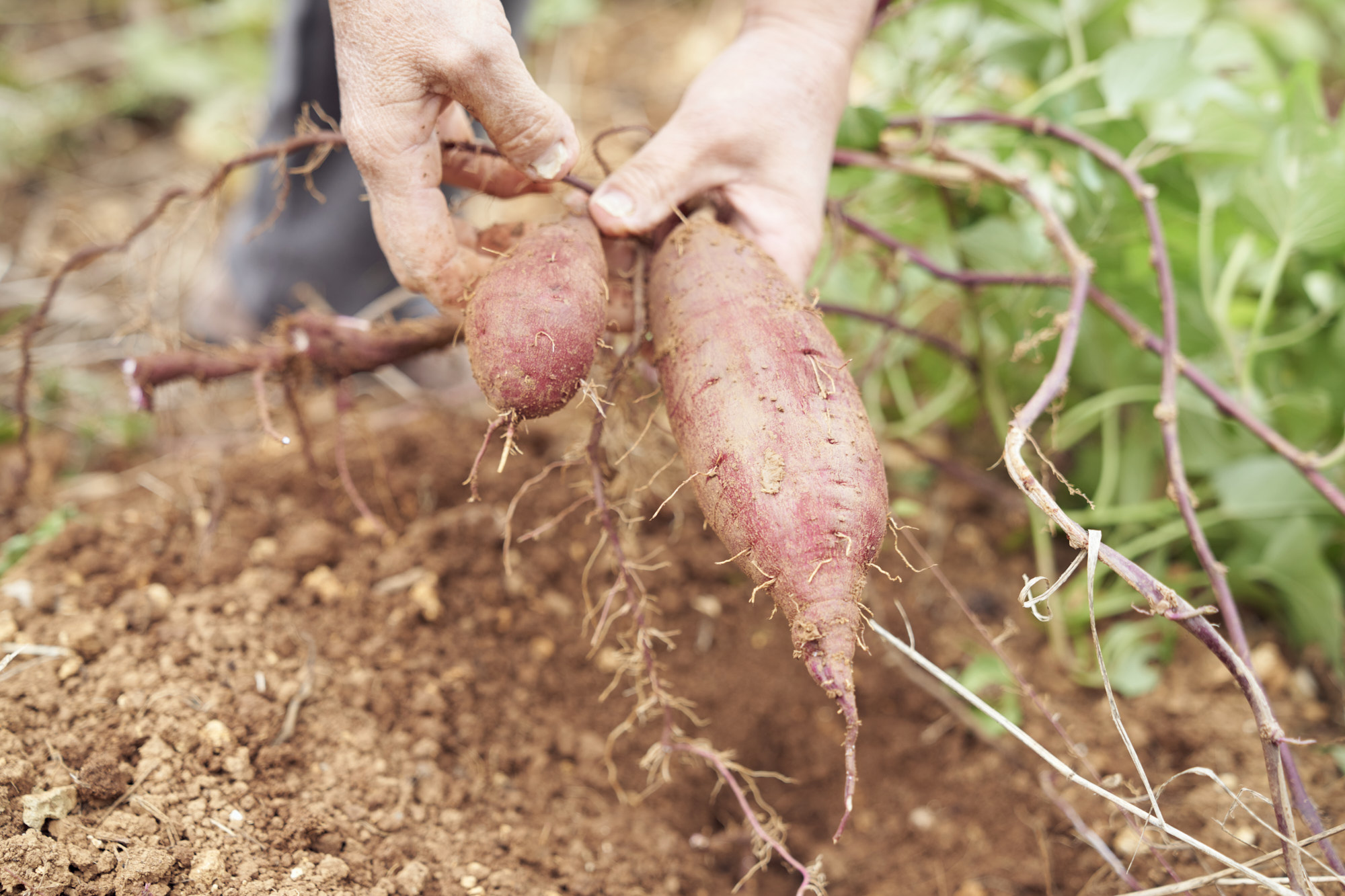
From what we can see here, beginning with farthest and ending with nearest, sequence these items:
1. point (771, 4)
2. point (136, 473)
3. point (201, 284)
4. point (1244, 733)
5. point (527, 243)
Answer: point (201, 284) → point (136, 473) → point (1244, 733) → point (771, 4) → point (527, 243)

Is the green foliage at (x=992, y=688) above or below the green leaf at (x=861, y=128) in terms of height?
below

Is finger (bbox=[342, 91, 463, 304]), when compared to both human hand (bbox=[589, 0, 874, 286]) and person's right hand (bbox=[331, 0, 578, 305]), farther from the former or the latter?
human hand (bbox=[589, 0, 874, 286])

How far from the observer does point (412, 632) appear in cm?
141

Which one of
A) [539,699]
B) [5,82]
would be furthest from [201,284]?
A: [539,699]

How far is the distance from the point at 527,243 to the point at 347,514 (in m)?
0.72

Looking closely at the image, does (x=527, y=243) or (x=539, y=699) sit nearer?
(x=527, y=243)

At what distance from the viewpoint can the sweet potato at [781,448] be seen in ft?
3.44

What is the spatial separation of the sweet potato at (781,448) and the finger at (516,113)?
9.9 inches

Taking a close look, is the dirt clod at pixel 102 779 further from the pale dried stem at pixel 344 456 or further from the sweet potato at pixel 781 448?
the sweet potato at pixel 781 448

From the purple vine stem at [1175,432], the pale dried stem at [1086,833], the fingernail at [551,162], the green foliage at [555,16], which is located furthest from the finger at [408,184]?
the green foliage at [555,16]

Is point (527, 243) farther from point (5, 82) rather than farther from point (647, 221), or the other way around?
point (5, 82)

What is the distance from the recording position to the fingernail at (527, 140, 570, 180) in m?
1.17

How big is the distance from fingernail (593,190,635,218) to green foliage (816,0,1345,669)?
0.45 metres

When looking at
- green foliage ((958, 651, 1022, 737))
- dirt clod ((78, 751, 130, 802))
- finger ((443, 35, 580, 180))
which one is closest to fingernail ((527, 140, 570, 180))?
finger ((443, 35, 580, 180))
